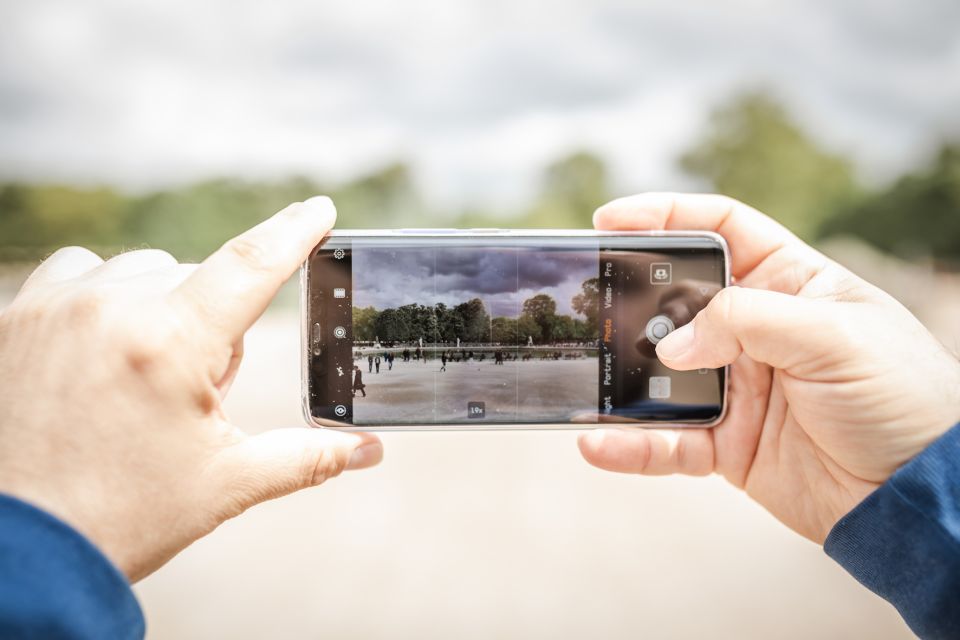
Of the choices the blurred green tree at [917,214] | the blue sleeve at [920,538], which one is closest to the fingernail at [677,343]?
Result: the blue sleeve at [920,538]

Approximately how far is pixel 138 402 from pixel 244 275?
1.53 ft

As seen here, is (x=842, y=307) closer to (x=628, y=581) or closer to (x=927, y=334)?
(x=927, y=334)

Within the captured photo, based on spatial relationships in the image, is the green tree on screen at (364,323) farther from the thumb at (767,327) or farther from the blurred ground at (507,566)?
the blurred ground at (507,566)

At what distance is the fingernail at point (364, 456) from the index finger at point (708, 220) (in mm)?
1297

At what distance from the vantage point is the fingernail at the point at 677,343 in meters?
2.34

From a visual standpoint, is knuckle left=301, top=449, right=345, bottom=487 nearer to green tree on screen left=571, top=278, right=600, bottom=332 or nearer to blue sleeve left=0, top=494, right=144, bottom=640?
blue sleeve left=0, top=494, right=144, bottom=640

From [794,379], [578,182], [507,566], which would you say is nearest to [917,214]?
[578,182]

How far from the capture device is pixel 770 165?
3416cm

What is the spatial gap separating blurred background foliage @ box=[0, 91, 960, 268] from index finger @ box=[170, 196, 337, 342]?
2684 cm

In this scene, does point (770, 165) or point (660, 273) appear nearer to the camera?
point (660, 273)

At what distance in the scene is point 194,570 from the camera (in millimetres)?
4980

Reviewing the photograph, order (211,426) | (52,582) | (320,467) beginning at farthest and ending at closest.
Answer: (320,467)
(211,426)
(52,582)

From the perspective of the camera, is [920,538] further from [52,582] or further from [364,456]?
[52,582]

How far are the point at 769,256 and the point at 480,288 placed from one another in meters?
1.28
